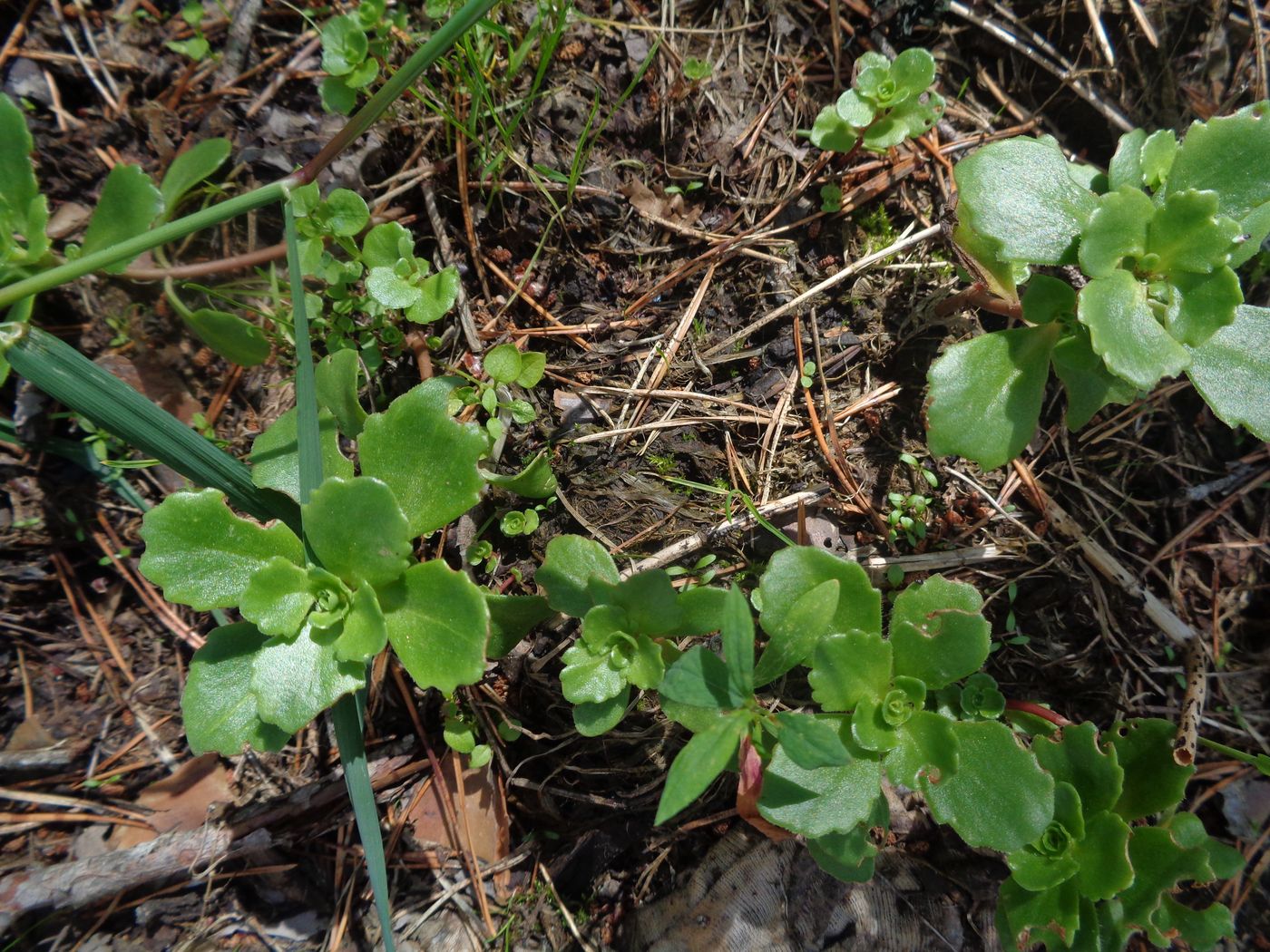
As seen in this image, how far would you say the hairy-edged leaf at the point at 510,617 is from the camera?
1.88 metres

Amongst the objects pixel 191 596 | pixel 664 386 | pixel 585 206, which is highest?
pixel 585 206

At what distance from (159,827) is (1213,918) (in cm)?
278

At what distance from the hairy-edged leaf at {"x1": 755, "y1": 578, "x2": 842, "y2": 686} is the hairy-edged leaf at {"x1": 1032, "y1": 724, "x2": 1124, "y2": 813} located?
2.32ft

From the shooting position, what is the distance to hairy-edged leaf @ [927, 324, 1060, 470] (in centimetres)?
183

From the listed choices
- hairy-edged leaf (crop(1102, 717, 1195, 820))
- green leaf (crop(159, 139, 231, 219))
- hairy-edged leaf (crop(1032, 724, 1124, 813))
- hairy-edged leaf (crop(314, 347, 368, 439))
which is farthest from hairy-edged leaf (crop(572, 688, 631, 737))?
green leaf (crop(159, 139, 231, 219))

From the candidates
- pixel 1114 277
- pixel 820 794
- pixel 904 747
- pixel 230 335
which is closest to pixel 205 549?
pixel 230 335

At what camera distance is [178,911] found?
213cm

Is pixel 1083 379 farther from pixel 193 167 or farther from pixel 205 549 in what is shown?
pixel 193 167

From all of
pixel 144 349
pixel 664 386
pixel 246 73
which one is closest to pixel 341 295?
pixel 144 349

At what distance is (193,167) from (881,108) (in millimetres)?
1872

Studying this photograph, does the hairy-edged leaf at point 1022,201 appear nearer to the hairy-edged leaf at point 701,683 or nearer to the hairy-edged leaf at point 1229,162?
the hairy-edged leaf at point 1229,162

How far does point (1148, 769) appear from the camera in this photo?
1923mm

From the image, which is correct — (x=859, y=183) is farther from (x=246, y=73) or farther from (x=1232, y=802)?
(x=1232, y=802)

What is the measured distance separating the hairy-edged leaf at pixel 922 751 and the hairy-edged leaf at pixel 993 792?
3 centimetres
